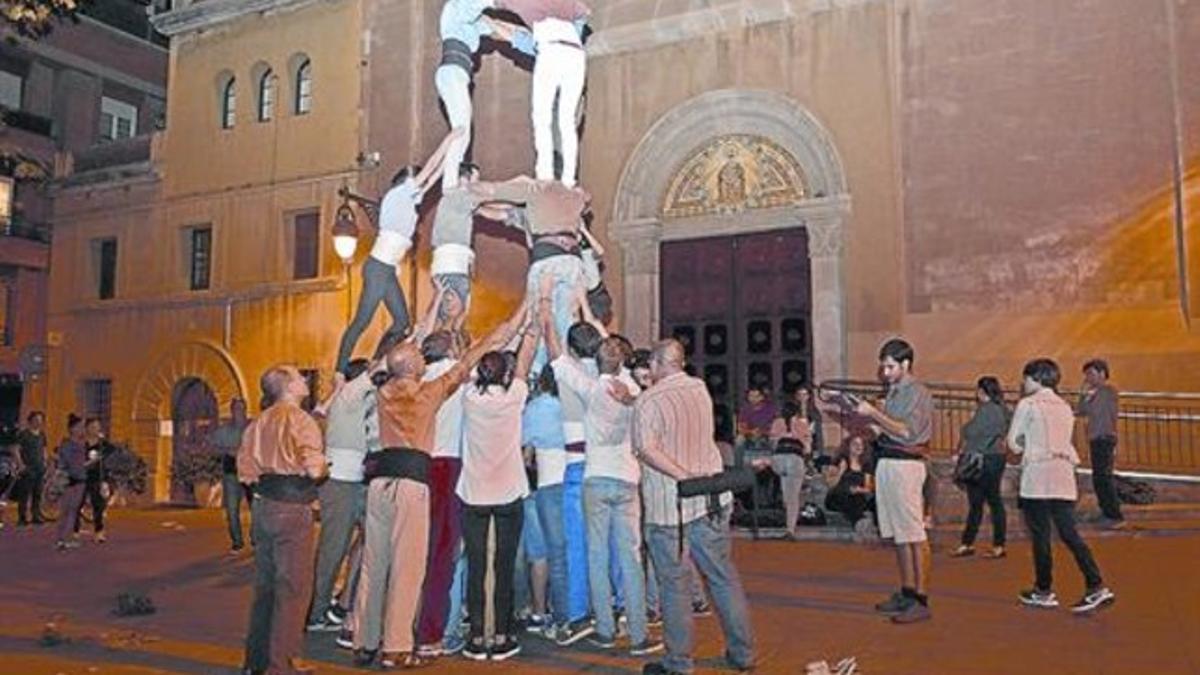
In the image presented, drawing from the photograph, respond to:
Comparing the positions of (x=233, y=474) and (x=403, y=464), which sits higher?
(x=403, y=464)

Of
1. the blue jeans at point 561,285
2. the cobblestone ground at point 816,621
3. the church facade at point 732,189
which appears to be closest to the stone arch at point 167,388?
the church facade at point 732,189

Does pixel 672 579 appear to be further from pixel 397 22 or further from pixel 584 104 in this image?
pixel 397 22

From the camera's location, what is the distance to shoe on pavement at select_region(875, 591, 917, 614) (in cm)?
777

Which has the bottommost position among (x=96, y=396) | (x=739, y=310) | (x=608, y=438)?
(x=608, y=438)

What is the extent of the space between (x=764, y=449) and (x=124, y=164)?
56.2 feet

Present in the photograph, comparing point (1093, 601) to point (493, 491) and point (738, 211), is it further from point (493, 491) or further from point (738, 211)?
point (738, 211)

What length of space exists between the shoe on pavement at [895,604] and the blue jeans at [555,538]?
7.51ft

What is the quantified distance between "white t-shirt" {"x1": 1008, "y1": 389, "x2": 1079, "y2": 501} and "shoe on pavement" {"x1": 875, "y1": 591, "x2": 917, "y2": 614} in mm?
1241

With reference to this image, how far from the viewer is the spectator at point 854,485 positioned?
39.2ft

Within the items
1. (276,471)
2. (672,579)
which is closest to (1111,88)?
(672,579)

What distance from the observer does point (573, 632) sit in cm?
733

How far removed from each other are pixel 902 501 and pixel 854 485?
4418mm

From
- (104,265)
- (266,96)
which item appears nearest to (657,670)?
(266,96)

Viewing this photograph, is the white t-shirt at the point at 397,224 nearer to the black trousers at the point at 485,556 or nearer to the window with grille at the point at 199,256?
the black trousers at the point at 485,556
